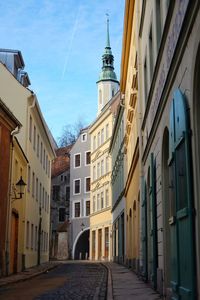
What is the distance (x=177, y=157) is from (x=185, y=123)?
906mm

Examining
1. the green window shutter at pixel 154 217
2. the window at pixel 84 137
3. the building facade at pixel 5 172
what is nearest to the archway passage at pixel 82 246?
the window at pixel 84 137

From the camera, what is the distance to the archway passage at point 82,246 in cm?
6431

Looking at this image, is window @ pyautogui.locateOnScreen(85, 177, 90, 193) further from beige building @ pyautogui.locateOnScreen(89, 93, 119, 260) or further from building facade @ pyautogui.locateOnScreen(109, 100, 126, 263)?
building facade @ pyautogui.locateOnScreen(109, 100, 126, 263)

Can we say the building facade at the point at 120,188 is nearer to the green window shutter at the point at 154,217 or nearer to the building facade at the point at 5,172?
the building facade at the point at 5,172

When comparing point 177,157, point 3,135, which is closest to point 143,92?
point 3,135

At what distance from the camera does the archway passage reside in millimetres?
64312

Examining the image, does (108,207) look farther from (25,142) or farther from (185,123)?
(185,123)

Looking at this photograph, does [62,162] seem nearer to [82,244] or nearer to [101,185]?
[82,244]

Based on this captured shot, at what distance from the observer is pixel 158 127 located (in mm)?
11414

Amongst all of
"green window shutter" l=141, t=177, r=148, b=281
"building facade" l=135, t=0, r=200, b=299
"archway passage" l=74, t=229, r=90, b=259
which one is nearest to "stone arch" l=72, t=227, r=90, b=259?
"archway passage" l=74, t=229, r=90, b=259

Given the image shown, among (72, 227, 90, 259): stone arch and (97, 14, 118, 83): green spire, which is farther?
(97, 14, 118, 83): green spire

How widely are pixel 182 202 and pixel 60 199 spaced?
6499 cm

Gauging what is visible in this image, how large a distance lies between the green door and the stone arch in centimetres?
5617

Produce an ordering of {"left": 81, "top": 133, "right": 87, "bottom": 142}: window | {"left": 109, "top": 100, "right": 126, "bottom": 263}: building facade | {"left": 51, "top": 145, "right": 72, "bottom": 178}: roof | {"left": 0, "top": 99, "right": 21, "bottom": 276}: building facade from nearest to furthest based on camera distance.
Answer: {"left": 0, "top": 99, "right": 21, "bottom": 276}: building facade
{"left": 109, "top": 100, "right": 126, "bottom": 263}: building facade
{"left": 81, "top": 133, "right": 87, "bottom": 142}: window
{"left": 51, "top": 145, "right": 72, "bottom": 178}: roof
